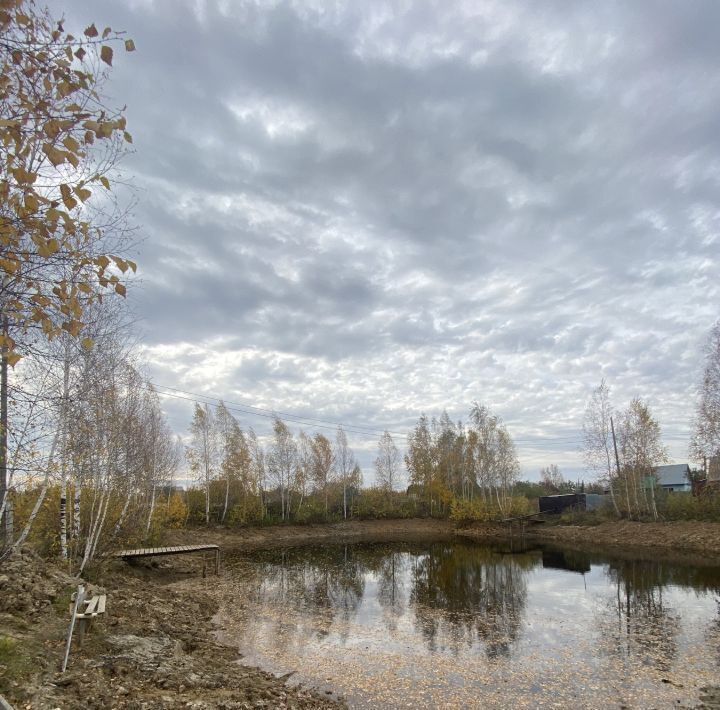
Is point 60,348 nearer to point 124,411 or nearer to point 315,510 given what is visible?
point 124,411

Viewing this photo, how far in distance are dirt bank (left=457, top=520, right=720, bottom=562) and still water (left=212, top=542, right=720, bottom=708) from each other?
20.8 feet

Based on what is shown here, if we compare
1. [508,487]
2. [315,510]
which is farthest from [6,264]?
[508,487]

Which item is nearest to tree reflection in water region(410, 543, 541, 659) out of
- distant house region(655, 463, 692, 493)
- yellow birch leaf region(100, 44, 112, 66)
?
yellow birch leaf region(100, 44, 112, 66)

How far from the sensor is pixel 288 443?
51.6 metres

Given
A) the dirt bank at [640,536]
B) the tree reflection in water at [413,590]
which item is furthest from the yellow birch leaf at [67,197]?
the dirt bank at [640,536]

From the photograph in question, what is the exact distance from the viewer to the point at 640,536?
33312 millimetres

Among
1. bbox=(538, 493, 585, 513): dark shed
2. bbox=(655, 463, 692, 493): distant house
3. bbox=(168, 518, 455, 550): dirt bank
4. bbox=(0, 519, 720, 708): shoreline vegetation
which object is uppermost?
bbox=(655, 463, 692, 493): distant house

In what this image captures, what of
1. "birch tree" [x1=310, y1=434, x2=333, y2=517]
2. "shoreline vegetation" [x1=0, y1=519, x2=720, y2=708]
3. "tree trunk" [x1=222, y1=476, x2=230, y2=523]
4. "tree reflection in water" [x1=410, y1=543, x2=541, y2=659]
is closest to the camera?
"shoreline vegetation" [x1=0, y1=519, x2=720, y2=708]

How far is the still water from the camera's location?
898 cm

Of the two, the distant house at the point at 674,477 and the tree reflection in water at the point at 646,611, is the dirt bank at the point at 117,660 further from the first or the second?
the distant house at the point at 674,477

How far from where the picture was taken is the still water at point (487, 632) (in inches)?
354

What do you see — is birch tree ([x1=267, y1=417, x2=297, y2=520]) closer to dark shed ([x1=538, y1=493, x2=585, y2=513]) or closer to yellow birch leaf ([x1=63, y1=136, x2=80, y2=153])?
dark shed ([x1=538, y1=493, x2=585, y2=513])

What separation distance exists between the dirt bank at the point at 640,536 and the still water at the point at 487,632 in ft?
20.8

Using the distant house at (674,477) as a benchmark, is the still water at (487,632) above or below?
below
